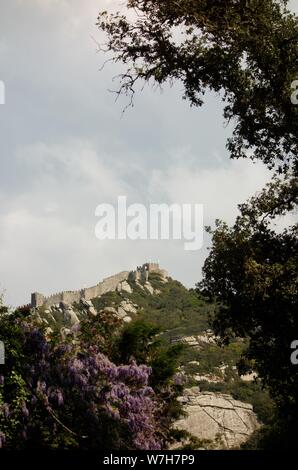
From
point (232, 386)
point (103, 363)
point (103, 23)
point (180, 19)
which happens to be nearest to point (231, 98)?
point (180, 19)

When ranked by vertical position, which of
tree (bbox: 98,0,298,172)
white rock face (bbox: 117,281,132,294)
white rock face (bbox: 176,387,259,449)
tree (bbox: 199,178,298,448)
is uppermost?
white rock face (bbox: 117,281,132,294)

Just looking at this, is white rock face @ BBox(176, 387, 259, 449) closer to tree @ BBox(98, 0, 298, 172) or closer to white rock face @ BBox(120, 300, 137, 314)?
tree @ BBox(98, 0, 298, 172)

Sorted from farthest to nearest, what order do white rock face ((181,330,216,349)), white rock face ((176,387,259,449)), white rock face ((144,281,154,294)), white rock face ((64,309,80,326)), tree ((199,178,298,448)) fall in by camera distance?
white rock face ((144,281,154,294)), white rock face ((64,309,80,326)), white rock face ((181,330,216,349)), white rock face ((176,387,259,449)), tree ((199,178,298,448))

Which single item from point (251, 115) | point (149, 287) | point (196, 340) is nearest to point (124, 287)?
point (149, 287)

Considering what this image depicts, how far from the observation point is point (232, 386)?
6800 cm

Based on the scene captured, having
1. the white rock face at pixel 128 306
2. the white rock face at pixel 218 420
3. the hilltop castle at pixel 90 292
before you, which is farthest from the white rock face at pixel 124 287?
the white rock face at pixel 218 420

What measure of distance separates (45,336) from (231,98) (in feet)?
40.8

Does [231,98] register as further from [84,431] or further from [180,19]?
[84,431]

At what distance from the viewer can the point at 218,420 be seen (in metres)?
51.3

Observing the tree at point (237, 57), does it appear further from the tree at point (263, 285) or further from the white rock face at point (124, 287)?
the white rock face at point (124, 287)

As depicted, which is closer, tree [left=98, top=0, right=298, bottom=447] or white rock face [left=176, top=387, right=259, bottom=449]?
tree [left=98, top=0, right=298, bottom=447]

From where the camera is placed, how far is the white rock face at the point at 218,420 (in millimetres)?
48500

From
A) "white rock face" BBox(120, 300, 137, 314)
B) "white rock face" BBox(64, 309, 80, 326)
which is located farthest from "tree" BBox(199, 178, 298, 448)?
"white rock face" BBox(120, 300, 137, 314)

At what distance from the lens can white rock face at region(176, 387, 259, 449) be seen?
1909 inches
